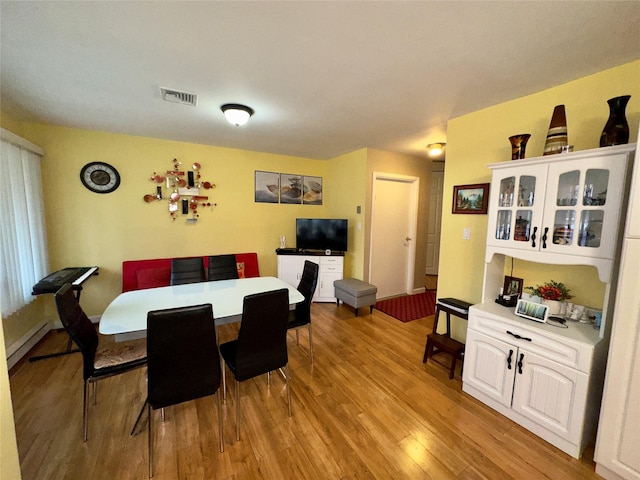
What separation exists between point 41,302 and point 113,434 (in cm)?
249

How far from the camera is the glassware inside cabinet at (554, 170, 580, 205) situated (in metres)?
1.64

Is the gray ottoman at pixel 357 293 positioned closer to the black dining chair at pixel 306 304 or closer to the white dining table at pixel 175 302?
the black dining chair at pixel 306 304

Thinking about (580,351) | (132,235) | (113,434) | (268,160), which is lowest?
(113,434)

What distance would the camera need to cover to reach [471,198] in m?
2.54

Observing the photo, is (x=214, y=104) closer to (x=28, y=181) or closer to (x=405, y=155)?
(x=28, y=181)

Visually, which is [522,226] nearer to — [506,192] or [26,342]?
[506,192]

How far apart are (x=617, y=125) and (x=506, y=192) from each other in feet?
2.15

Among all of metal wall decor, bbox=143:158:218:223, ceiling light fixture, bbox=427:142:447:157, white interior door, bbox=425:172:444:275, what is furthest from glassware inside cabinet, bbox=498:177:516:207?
metal wall decor, bbox=143:158:218:223

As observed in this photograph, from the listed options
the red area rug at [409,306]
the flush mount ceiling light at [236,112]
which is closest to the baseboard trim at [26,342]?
the flush mount ceiling light at [236,112]

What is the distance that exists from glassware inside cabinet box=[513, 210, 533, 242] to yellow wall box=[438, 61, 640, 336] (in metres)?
0.39

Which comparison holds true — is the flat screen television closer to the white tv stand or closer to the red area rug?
the white tv stand

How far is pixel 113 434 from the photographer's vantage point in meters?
1.69

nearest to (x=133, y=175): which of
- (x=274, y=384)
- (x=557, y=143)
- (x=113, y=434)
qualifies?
(x=113, y=434)

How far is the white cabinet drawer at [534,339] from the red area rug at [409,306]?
1.61 meters
